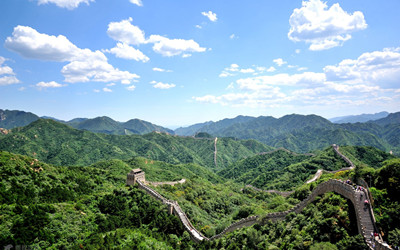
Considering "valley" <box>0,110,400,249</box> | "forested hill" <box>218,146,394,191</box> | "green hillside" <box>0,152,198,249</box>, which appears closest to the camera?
"valley" <box>0,110,400,249</box>

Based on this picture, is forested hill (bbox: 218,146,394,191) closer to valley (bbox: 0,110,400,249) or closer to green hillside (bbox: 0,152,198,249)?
valley (bbox: 0,110,400,249)

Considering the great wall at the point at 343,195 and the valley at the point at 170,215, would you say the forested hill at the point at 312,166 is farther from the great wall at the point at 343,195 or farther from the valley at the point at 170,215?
the great wall at the point at 343,195

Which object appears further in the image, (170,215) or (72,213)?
(170,215)

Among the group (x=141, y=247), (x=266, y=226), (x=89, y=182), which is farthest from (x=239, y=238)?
(x=89, y=182)

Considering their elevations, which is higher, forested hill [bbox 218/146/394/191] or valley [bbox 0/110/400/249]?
valley [bbox 0/110/400/249]

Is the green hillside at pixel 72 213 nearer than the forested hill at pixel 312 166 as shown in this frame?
Yes

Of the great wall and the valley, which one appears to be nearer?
the great wall

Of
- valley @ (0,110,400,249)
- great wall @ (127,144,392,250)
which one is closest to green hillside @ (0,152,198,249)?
valley @ (0,110,400,249)

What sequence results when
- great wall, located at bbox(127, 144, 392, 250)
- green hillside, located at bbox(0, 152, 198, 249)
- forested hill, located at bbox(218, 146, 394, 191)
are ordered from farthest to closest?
forested hill, located at bbox(218, 146, 394, 191)
green hillside, located at bbox(0, 152, 198, 249)
great wall, located at bbox(127, 144, 392, 250)

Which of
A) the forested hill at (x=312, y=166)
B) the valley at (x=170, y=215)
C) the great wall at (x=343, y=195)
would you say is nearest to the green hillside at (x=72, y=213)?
the valley at (x=170, y=215)

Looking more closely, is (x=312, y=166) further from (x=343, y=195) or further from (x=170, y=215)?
(x=343, y=195)

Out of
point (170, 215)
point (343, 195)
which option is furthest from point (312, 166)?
point (343, 195)
